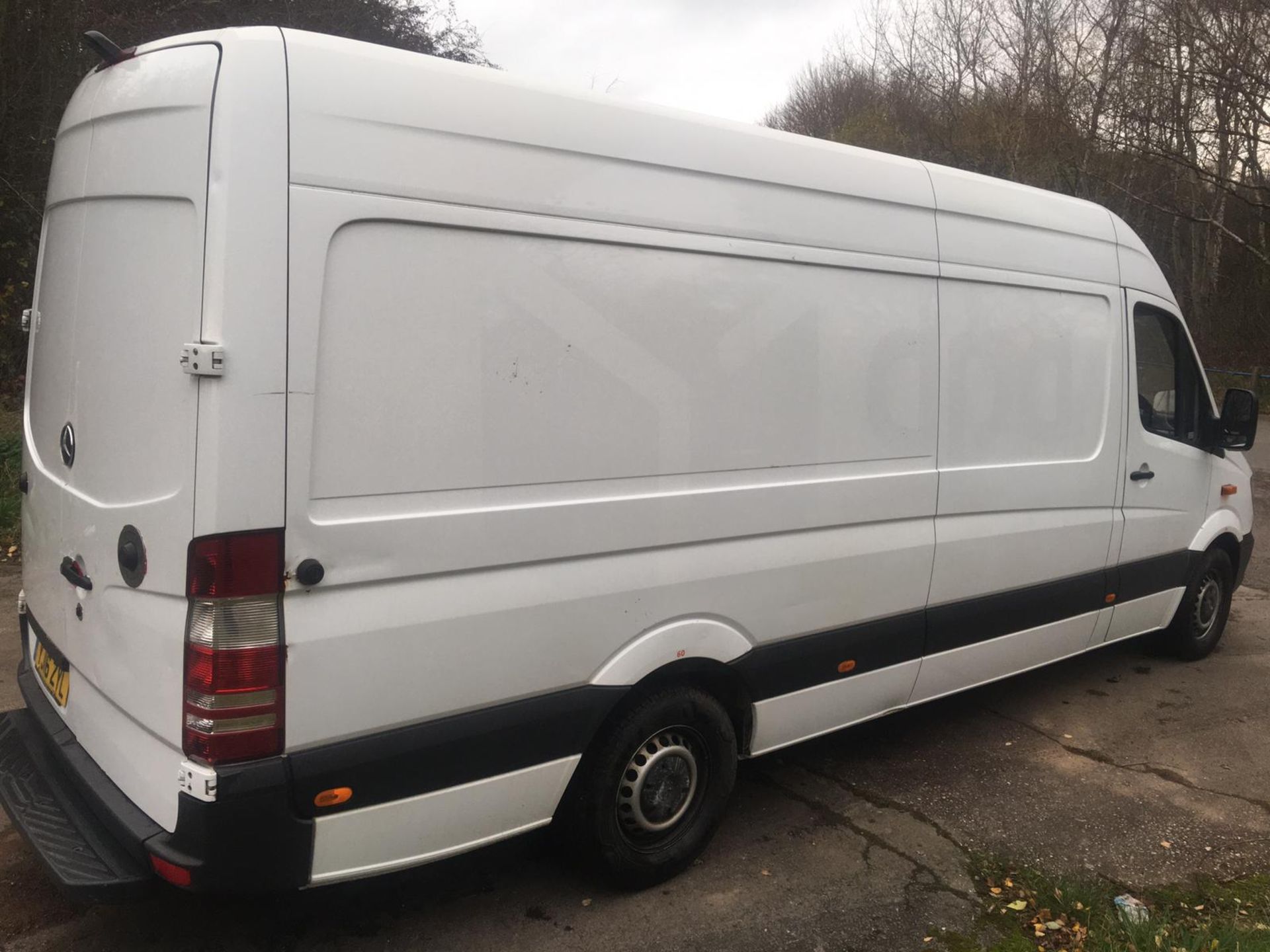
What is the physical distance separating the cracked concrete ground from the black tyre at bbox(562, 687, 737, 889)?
0.46 feet

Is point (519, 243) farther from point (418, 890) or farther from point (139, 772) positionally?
point (418, 890)

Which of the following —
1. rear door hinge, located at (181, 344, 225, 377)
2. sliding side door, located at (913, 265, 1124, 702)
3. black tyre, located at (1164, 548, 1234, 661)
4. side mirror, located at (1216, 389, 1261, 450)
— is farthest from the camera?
black tyre, located at (1164, 548, 1234, 661)

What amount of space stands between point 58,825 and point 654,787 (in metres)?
1.66

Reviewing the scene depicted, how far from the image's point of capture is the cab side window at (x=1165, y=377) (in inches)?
195

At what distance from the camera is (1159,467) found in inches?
198

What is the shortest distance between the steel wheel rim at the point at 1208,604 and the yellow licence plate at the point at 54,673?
5.46m

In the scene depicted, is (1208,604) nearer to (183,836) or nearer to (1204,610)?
(1204,610)

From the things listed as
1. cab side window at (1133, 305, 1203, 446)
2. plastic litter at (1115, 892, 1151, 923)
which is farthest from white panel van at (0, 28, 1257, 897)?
cab side window at (1133, 305, 1203, 446)

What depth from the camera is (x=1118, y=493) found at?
4781mm

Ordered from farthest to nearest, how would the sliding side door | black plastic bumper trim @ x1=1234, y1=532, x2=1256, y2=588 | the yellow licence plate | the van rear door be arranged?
black plastic bumper trim @ x1=1234, y1=532, x2=1256, y2=588
the sliding side door
the yellow licence plate
the van rear door

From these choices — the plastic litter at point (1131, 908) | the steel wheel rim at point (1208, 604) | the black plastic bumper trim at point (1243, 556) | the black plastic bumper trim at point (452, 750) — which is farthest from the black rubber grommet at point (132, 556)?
the black plastic bumper trim at point (1243, 556)

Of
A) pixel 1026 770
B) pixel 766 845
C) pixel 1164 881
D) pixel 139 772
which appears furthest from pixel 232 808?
pixel 1026 770

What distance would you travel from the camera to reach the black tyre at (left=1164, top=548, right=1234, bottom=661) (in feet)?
18.2

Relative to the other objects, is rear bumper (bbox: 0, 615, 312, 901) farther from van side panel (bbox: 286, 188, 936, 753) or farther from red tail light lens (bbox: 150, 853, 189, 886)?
van side panel (bbox: 286, 188, 936, 753)
